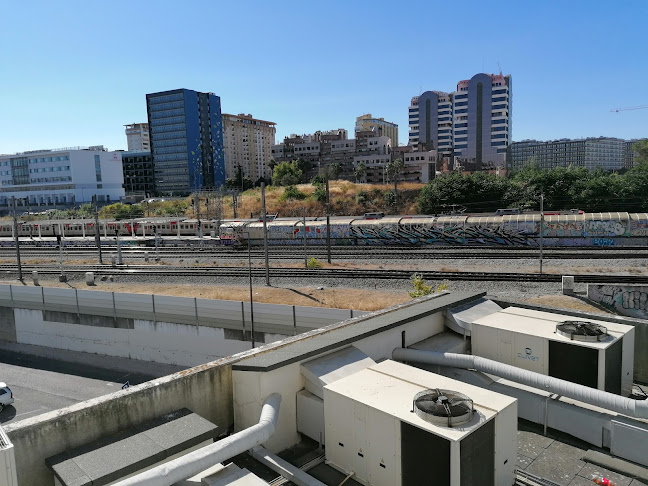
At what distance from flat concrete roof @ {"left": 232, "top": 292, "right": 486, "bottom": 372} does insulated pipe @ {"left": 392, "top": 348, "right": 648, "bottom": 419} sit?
0.91 m

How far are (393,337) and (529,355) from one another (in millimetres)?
2957

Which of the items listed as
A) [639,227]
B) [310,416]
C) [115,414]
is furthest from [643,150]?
[115,414]

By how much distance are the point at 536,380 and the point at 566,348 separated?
1.29 metres

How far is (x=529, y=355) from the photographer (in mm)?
10281

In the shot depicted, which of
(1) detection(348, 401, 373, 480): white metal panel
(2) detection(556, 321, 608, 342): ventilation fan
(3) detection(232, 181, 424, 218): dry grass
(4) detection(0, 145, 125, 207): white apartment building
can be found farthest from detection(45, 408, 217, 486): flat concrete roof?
(4) detection(0, 145, 125, 207): white apartment building

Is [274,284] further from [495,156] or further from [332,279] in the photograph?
[495,156]

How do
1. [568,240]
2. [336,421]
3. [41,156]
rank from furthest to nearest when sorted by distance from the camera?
[41,156], [568,240], [336,421]

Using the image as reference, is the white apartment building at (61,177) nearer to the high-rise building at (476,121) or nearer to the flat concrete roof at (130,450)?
the high-rise building at (476,121)

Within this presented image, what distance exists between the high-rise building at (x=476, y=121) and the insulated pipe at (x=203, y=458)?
143 metres

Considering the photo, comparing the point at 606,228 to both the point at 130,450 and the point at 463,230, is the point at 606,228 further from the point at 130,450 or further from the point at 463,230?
the point at 130,450

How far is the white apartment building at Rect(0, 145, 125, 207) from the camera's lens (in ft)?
398

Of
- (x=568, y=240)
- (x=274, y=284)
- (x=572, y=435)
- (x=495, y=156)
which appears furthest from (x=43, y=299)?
(x=495, y=156)

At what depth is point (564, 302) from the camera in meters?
24.5

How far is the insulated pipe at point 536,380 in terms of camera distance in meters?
7.97
